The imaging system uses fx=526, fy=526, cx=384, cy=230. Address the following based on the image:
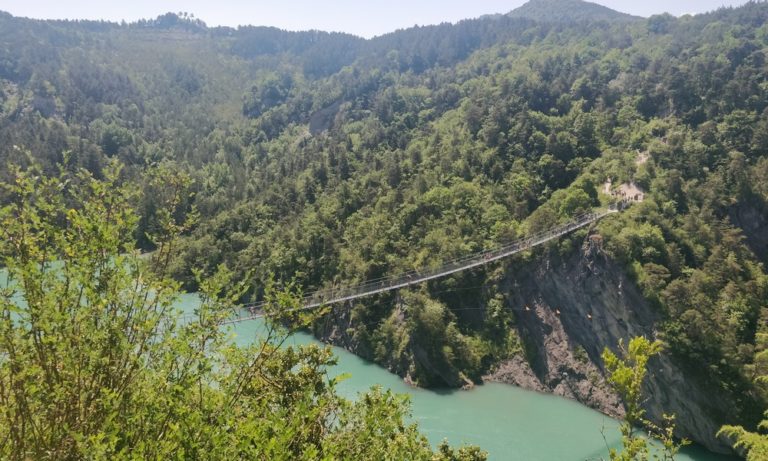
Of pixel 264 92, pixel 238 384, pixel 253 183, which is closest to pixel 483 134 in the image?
pixel 253 183

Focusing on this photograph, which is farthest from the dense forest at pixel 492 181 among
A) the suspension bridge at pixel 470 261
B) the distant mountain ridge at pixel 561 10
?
the distant mountain ridge at pixel 561 10

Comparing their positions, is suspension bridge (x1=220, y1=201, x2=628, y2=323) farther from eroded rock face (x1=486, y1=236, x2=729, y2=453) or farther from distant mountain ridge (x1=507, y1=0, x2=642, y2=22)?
distant mountain ridge (x1=507, y1=0, x2=642, y2=22)

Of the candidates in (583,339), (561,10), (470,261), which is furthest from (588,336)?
(561,10)

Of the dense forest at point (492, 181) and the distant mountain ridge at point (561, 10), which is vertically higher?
the distant mountain ridge at point (561, 10)

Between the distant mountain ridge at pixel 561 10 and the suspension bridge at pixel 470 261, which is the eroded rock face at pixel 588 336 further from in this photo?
the distant mountain ridge at pixel 561 10

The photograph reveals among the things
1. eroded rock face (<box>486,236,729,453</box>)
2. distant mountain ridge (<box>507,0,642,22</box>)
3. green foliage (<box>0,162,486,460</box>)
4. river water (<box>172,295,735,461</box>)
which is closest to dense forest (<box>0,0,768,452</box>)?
green foliage (<box>0,162,486,460</box>)
